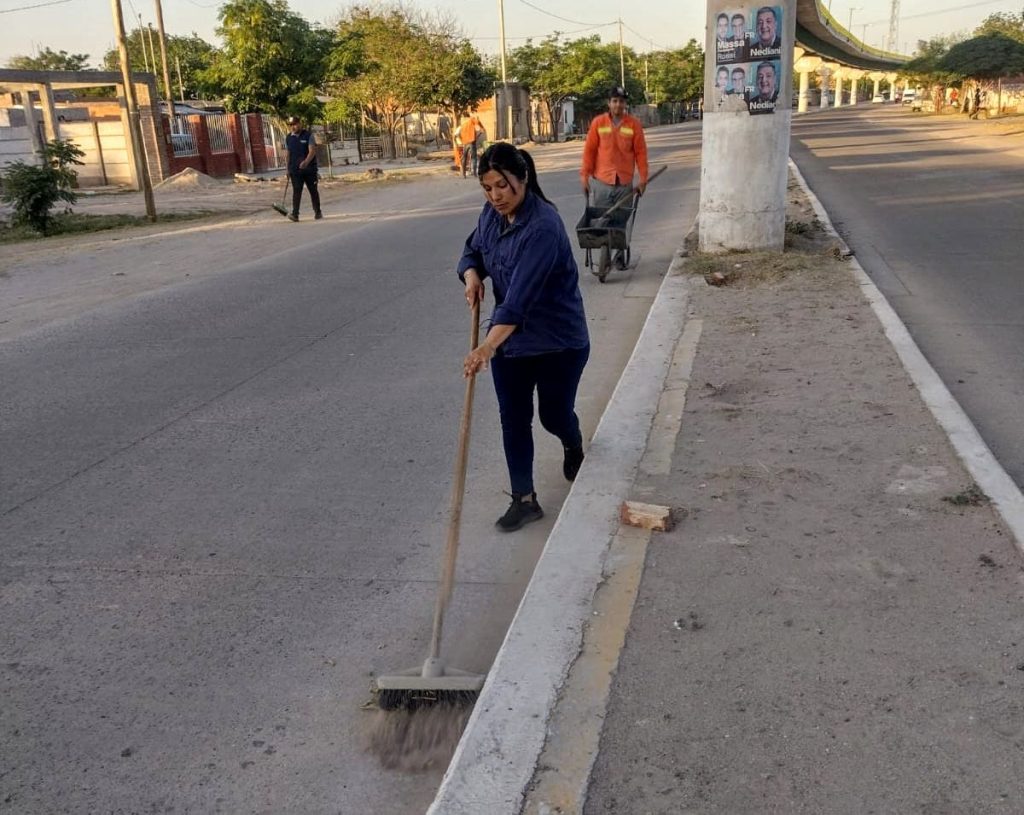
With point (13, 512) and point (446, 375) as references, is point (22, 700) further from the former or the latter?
point (446, 375)

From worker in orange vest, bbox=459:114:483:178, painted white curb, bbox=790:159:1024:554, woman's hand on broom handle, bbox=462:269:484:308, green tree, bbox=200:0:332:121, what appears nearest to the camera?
painted white curb, bbox=790:159:1024:554

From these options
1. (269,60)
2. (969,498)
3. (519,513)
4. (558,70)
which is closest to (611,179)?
(519,513)

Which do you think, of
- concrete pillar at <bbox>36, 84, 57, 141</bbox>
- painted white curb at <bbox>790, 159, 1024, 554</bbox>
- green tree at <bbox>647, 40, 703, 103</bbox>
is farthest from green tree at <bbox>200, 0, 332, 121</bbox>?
green tree at <bbox>647, 40, 703, 103</bbox>

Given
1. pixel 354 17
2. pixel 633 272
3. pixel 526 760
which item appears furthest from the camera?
pixel 354 17

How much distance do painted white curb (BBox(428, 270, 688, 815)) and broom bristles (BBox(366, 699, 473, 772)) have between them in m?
0.17

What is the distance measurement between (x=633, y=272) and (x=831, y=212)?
19.4 feet

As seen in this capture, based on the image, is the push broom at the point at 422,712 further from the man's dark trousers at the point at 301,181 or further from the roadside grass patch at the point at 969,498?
the man's dark trousers at the point at 301,181

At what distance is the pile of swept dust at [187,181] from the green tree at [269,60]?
249 centimetres

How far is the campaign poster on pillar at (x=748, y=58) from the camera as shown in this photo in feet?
30.4

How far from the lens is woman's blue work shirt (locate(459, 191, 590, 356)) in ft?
11.9

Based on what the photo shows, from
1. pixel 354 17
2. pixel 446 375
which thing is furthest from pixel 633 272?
pixel 354 17

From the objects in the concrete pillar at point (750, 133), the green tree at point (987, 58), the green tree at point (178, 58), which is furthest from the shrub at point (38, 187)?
the green tree at point (987, 58)

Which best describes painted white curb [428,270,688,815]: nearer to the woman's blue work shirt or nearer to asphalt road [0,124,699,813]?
asphalt road [0,124,699,813]

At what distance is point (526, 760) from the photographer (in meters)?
2.43
